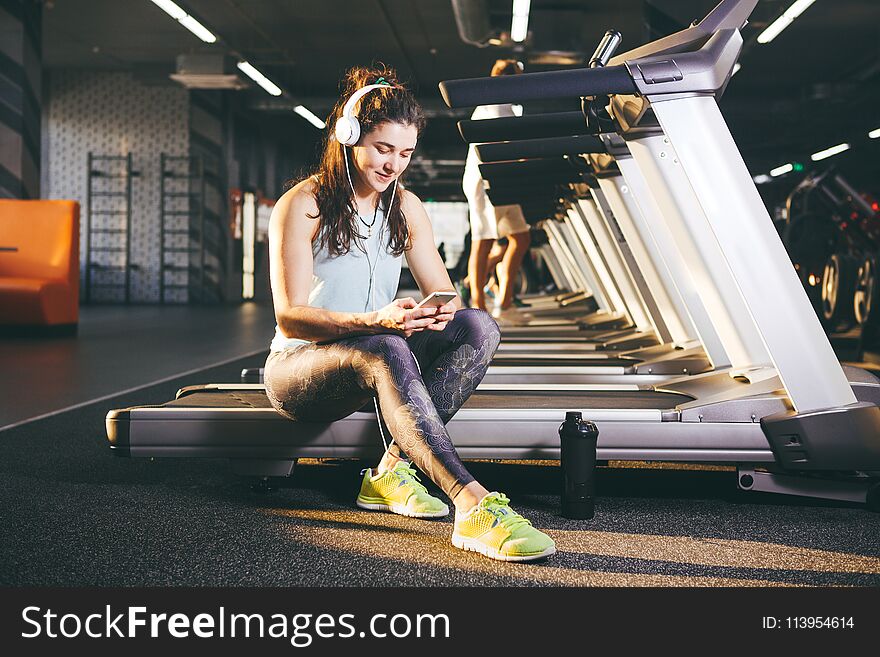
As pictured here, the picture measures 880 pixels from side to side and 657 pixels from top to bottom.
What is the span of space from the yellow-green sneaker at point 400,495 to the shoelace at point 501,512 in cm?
30

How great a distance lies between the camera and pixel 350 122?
197cm

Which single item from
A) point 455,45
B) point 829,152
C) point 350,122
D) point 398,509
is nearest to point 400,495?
point 398,509

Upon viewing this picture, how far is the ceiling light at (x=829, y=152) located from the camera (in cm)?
1476

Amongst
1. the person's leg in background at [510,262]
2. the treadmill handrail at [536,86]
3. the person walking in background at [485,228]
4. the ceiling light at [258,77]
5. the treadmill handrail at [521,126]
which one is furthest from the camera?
the ceiling light at [258,77]

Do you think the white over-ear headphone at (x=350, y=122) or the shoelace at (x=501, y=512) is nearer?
the shoelace at (x=501, y=512)

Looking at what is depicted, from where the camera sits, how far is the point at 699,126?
211 cm

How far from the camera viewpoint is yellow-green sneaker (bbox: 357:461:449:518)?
207cm

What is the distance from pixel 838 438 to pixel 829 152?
15.2 meters

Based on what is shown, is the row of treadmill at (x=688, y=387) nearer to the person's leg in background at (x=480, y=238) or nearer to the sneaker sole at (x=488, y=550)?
the sneaker sole at (x=488, y=550)

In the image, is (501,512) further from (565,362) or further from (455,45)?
(455,45)

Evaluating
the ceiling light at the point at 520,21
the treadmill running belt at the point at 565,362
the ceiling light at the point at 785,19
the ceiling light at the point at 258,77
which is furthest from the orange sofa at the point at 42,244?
the ceiling light at the point at 785,19

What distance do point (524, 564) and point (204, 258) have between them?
13704 millimetres

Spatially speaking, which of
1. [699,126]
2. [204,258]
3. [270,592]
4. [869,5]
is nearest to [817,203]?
[869,5]

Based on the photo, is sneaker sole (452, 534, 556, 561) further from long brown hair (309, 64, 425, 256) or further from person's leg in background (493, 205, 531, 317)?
person's leg in background (493, 205, 531, 317)
